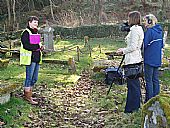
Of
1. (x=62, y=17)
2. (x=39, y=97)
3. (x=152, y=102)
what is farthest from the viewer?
(x=62, y=17)

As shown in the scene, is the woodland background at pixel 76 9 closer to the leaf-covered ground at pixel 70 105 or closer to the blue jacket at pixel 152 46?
the leaf-covered ground at pixel 70 105

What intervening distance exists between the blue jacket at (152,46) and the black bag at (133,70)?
0.23m

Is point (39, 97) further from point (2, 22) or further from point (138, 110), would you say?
point (2, 22)

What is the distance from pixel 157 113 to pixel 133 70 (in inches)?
107

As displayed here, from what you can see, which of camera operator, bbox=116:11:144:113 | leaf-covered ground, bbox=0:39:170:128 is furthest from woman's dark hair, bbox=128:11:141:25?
leaf-covered ground, bbox=0:39:170:128

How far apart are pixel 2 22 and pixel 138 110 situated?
99.6ft

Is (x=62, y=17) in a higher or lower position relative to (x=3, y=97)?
higher

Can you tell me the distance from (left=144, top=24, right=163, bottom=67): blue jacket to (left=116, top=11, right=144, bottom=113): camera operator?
0.15 m

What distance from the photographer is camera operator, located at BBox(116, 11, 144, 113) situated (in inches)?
254

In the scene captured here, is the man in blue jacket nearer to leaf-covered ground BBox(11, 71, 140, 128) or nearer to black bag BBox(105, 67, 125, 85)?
leaf-covered ground BBox(11, 71, 140, 128)

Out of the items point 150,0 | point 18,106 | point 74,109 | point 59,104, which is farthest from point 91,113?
point 150,0

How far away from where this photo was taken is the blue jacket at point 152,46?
6656mm

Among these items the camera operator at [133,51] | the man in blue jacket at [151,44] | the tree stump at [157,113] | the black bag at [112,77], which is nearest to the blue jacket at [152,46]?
the man in blue jacket at [151,44]

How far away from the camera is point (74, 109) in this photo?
24.3 feet
